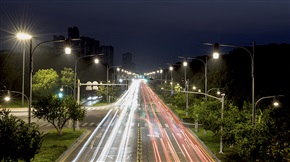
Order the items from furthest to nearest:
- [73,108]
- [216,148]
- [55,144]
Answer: [73,108]
[55,144]
[216,148]

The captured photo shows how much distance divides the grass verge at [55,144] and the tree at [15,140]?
5.01 m

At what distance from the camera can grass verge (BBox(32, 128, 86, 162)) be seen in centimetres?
3294

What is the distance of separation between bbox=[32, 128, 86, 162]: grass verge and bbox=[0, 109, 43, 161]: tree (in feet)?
16.4

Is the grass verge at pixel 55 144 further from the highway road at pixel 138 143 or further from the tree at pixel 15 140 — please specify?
the tree at pixel 15 140

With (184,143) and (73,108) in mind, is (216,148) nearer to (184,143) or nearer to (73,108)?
(184,143)

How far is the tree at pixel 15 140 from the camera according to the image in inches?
928

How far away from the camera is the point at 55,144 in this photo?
136ft

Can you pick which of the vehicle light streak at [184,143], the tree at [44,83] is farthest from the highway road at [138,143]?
the tree at [44,83]

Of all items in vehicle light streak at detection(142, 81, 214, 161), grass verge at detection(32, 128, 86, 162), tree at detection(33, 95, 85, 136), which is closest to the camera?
grass verge at detection(32, 128, 86, 162)

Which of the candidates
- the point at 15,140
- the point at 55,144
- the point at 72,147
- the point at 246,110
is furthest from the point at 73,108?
the point at 15,140

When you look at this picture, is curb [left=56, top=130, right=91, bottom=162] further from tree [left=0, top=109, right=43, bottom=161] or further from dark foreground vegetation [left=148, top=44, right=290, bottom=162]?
dark foreground vegetation [left=148, top=44, right=290, bottom=162]

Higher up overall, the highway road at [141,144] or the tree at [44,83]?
the tree at [44,83]

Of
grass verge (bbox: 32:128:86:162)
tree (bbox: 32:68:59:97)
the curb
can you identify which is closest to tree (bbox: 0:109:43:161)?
grass verge (bbox: 32:128:86:162)

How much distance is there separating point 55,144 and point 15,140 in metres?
17.9
